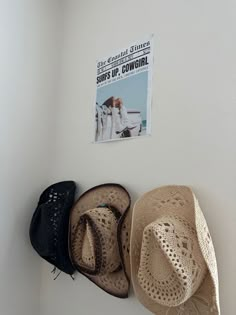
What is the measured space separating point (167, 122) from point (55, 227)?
65 cm

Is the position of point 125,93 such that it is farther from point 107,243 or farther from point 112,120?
point 107,243

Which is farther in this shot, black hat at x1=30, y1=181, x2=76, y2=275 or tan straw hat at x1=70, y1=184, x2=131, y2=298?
black hat at x1=30, y1=181, x2=76, y2=275

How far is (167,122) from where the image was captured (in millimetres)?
Answer: 1038

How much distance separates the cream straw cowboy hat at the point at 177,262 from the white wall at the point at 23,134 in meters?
0.66

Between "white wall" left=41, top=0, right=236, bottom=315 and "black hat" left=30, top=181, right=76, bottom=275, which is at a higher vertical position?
"white wall" left=41, top=0, right=236, bottom=315

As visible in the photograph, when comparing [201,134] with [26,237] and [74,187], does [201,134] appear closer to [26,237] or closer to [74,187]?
[74,187]

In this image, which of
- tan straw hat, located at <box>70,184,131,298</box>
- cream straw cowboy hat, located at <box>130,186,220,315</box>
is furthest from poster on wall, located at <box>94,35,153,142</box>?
cream straw cowboy hat, located at <box>130,186,220,315</box>

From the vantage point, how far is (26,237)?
1.38 m

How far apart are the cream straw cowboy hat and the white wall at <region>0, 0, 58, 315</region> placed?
0.66 metres

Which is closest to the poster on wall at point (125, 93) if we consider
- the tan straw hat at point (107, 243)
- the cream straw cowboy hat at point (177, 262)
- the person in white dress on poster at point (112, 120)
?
the person in white dress on poster at point (112, 120)

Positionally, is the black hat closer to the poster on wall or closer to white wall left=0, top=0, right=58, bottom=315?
white wall left=0, top=0, right=58, bottom=315

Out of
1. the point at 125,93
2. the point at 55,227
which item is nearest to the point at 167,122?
the point at 125,93

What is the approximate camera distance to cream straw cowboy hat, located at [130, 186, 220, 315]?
768mm

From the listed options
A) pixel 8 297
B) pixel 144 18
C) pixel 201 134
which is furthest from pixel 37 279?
pixel 144 18
